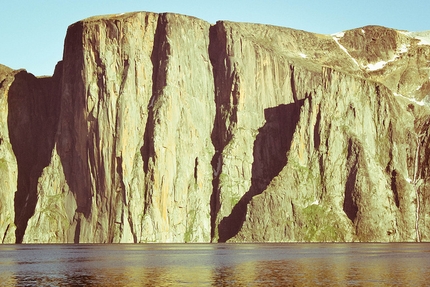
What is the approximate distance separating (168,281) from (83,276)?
13.4 metres

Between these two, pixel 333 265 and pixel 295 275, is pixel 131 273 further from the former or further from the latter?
pixel 333 265

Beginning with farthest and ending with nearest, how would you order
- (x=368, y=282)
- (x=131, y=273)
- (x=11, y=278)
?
(x=131, y=273)
(x=11, y=278)
(x=368, y=282)

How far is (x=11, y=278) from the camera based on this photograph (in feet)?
320

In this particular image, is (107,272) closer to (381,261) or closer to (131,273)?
(131,273)

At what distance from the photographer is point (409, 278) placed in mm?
94938

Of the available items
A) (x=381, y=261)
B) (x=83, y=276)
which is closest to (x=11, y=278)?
(x=83, y=276)

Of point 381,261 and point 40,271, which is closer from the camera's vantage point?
point 40,271

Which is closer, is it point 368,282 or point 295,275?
point 368,282

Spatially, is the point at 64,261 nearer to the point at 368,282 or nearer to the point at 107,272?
the point at 107,272

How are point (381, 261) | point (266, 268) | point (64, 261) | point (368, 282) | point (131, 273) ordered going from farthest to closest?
point (64, 261) < point (381, 261) < point (266, 268) < point (131, 273) < point (368, 282)

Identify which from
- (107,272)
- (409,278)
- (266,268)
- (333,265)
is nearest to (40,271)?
(107,272)

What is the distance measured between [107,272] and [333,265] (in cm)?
3243

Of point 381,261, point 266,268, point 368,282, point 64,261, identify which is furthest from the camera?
point 64,261

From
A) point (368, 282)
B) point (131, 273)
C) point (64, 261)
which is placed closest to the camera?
point (368, 282)
